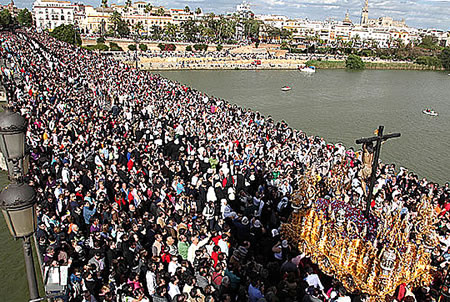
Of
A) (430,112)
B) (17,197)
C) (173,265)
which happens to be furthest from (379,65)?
(17,197)

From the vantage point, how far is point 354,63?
58844 mm

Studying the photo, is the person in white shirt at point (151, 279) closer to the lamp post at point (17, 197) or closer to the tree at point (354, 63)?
the lamp post at point (17, 197)

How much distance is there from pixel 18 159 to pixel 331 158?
369 inches

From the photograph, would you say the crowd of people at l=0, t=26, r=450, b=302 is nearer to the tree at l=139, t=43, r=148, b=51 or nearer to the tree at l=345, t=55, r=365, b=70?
the tree at l=139, t=43, r=148, b=51

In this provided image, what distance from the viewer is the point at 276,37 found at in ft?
305

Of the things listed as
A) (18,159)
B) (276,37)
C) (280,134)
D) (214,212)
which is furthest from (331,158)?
(276,37)

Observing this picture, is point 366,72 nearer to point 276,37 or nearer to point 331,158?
point 276,37

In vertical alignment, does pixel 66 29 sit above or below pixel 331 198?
above

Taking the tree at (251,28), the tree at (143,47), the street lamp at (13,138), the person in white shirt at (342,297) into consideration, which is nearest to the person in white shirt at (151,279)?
the person in white shirt at (342,297)

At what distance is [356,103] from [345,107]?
9.12 feet

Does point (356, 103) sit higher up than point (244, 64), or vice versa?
point (244, 64)

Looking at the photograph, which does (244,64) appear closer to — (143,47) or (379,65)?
(143,47)

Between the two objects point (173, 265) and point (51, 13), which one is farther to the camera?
point (51, 13)

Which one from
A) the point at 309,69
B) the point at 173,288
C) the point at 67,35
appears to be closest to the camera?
the point at 173,288
